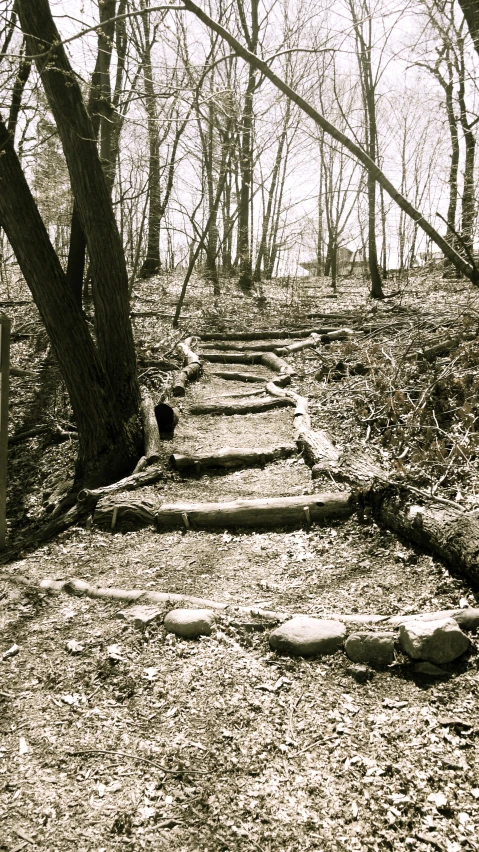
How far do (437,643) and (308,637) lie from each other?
654 millimetres

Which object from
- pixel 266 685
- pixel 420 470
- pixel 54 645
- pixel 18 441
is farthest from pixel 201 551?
pixel 18 441

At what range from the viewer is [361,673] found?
260cm

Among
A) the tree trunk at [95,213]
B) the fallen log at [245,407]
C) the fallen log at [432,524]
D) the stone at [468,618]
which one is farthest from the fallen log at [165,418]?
the stone at [468,618]

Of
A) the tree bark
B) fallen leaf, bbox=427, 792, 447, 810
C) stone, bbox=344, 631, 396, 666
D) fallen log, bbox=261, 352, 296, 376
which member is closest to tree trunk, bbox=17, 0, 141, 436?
the tree bark

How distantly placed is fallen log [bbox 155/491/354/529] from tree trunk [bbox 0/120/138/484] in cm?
139

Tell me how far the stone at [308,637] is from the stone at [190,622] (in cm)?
39

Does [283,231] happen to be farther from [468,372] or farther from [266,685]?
[266,685]

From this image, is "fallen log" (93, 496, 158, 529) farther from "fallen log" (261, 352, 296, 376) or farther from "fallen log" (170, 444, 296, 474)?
"fallen log" (261, 352, 296, 376)

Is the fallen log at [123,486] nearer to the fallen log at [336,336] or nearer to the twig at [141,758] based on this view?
the twig at [141,758]

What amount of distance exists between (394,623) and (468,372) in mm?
3516

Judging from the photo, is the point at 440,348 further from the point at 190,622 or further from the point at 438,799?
the point at 438,799

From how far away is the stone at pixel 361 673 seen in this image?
2.58 meters

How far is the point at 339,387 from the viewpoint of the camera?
727cm

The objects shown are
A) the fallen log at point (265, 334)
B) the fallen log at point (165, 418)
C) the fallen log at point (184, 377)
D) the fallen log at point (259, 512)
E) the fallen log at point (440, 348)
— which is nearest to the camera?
the fallen log at point (259, 512)
